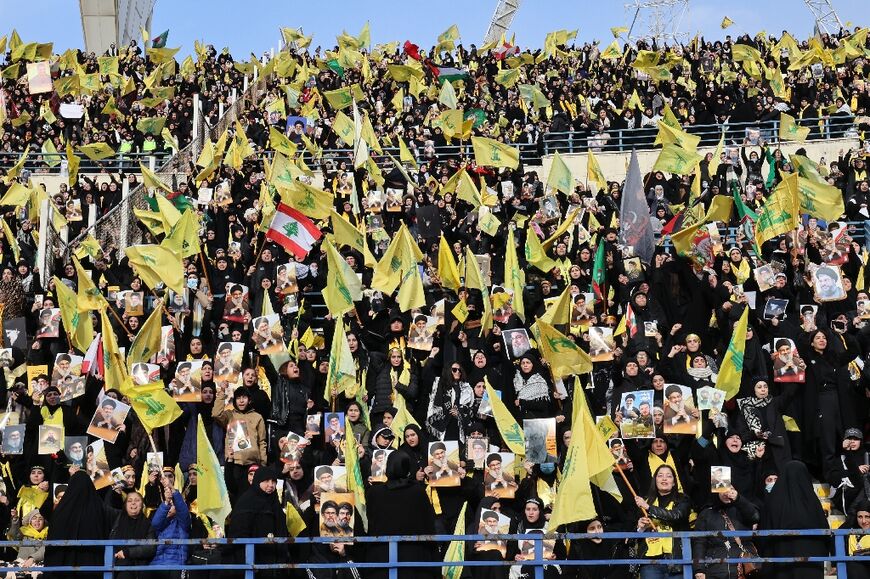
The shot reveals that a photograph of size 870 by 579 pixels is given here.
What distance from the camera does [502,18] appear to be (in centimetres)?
4897

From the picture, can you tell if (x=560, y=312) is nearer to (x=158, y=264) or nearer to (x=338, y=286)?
(x=338, y=286)

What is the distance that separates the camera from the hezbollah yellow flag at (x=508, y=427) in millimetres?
11734

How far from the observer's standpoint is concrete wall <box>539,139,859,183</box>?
2455cm

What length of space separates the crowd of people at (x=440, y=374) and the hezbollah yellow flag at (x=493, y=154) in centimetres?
35

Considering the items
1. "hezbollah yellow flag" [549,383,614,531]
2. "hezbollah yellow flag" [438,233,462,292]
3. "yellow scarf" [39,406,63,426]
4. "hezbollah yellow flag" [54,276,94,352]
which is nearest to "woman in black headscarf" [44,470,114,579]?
"yellow scarf" [39,406,63,426]

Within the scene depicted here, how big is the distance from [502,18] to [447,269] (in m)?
34.5

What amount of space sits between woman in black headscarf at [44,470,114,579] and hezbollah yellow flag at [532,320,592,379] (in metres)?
4.30

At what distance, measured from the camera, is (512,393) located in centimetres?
1320

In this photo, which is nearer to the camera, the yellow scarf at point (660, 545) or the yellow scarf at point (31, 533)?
the yellow scarf at point (660, 545)

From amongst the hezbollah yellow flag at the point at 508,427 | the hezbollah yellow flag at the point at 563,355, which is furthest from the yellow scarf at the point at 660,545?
the hezbollah yellow flag at the point at 563,355

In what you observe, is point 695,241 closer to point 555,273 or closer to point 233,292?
point 555,273

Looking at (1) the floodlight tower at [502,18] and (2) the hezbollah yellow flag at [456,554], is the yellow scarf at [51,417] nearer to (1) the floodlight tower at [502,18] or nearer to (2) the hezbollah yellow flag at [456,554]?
(2) the hezbollah yellow flag at [456,554]

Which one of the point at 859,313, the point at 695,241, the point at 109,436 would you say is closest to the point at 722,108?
the point at 695,241

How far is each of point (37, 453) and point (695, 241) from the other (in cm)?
745
